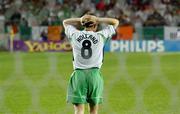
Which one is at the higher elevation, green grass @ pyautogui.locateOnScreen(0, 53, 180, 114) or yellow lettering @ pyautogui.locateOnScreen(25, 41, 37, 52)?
green grass @ pyautogui.locateOnScreen(0, 53, 180, 114)

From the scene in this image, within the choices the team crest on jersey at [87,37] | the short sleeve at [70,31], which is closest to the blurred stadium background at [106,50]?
the short sleeve at [70,31]

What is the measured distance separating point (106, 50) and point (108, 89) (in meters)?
14.8

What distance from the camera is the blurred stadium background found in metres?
15.0

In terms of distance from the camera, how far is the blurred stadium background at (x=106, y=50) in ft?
49.1

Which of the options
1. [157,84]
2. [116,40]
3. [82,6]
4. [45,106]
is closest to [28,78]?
[157,84]

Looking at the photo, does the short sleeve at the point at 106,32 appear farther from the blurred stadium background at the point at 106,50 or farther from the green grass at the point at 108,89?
the blurred stadium background at the point at 106,50

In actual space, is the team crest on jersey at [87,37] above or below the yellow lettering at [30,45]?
above

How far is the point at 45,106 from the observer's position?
12047mm

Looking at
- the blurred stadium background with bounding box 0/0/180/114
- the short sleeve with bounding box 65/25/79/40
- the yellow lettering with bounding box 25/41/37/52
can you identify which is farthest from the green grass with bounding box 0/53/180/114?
the yellow lettering with bounding box 25/41/37/52

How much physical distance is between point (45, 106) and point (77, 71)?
4.07 meters

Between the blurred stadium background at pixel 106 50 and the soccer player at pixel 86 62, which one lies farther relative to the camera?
the blurred stadium background at pixel 106 50

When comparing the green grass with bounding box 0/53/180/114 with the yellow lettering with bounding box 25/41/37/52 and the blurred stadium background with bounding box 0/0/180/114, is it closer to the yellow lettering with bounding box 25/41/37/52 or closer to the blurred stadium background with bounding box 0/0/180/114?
the blurred stadium background with bounding box 0/0/180/114

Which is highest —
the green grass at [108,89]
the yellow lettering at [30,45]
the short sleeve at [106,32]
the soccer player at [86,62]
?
the short sleeve at [106,32]

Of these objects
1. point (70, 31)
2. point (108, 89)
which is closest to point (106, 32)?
point (70, 31)
